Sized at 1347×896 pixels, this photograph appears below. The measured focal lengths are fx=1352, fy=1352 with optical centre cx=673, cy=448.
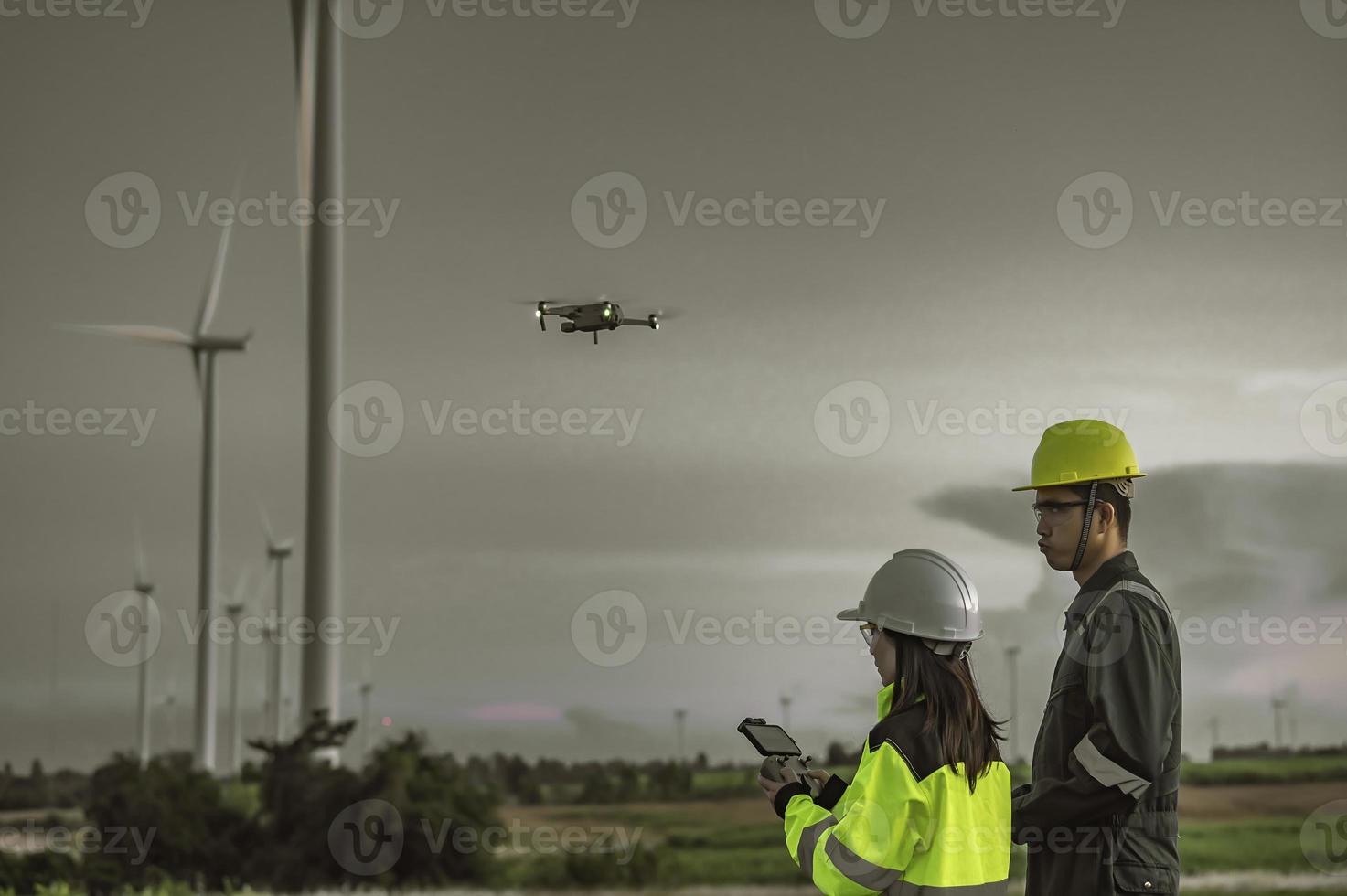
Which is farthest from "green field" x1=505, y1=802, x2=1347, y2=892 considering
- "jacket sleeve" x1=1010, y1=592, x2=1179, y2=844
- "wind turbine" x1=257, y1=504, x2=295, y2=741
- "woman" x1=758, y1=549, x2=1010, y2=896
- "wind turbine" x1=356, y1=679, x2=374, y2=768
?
"woman" x1=758, y1=549, x2=1010, y2=896

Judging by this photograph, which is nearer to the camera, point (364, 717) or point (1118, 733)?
point (1118, 733)

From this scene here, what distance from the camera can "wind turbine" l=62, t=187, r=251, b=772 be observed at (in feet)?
32.7

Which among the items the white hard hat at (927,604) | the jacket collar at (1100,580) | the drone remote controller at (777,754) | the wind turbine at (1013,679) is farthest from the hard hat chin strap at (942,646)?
the wind turbine at (1013,679)

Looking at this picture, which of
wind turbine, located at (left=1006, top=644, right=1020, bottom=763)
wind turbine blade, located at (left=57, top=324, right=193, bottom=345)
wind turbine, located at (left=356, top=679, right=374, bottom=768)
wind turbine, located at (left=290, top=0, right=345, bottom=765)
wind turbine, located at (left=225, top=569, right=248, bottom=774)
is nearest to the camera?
wind turbine, located at (left=290, top=0, right=345, bottom=765)

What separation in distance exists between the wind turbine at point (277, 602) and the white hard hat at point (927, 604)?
7.84 metres

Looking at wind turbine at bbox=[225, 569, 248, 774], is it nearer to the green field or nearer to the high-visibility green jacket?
the green field

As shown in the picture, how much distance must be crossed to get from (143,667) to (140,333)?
8.35 ft

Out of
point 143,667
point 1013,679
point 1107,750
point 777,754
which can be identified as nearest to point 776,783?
point 777,754

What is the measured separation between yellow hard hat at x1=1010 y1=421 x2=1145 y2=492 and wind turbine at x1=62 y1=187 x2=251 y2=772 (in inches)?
304

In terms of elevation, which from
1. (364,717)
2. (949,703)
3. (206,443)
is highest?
(206,443)

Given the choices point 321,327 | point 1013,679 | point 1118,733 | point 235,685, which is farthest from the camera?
point 235,685

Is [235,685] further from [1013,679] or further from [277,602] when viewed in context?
[1013,679]

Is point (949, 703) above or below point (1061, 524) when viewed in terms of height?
below

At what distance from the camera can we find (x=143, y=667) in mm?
10336
